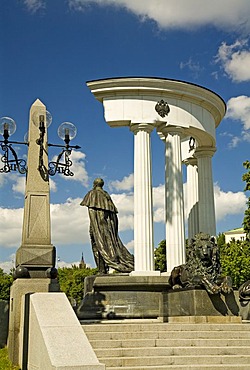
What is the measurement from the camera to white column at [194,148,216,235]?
25.8 m

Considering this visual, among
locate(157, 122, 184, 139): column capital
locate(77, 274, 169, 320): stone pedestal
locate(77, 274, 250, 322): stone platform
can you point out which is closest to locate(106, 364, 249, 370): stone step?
locate(77, 274, 250, 322): stone platform

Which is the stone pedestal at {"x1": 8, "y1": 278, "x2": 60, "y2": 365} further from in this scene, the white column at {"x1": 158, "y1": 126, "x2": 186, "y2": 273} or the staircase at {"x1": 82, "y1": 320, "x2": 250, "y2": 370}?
the white column at {"x1": 158, "y1": 126, "x2": 186, "y2": 273}

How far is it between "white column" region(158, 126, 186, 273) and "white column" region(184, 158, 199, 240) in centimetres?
436

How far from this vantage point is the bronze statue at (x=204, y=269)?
15.1 meters

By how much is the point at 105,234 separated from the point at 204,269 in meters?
6.26

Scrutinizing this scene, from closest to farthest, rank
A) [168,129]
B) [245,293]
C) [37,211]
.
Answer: [37,211]
[245,293]
[168,129]

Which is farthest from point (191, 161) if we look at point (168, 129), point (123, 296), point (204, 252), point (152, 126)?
point (204, 252)

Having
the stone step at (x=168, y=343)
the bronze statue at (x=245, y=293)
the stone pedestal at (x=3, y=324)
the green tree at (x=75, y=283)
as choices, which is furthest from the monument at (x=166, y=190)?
the green tree at (x=75, y=283)

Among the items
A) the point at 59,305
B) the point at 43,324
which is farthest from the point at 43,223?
the point at 43,324

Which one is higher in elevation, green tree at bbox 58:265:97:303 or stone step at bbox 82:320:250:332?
green tree at bbox 58:265:97:303

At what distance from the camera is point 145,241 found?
21875 millimetres

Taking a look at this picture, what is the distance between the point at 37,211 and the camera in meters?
13.4

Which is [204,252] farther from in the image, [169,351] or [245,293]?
[169,351]

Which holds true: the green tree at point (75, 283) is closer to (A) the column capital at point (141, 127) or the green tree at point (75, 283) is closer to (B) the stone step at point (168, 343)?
(A) the column capital at point (141, 127)
